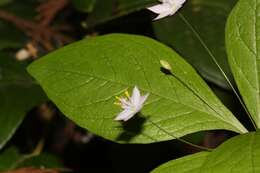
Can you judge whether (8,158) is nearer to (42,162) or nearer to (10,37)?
(42,162)

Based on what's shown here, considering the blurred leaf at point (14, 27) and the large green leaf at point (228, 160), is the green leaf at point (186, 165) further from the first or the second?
the blurred leaf at point (14, 27)

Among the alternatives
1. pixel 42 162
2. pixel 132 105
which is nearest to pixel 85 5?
pixel 42 162

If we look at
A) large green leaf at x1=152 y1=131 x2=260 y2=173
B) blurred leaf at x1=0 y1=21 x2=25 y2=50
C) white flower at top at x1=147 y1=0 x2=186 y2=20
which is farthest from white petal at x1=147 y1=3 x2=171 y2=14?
blurred leaf at x1=0 y1=21 x2=25 y2=50

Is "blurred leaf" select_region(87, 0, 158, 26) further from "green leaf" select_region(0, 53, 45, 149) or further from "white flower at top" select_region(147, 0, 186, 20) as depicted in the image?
"white flower at top" select_region(147, 0, 186, 20)

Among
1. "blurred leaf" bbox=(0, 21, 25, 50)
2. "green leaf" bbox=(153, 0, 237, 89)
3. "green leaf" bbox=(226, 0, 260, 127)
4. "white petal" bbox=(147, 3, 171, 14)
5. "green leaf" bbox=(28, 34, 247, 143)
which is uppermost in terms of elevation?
"white petal" bbox=(147, 3, 171, 14)

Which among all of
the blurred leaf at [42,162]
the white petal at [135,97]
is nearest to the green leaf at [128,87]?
the white petal at [135,97]

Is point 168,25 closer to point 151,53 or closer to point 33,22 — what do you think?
point 151,53
